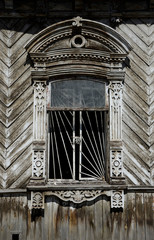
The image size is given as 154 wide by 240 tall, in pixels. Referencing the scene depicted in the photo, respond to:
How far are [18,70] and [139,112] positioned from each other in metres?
2.33

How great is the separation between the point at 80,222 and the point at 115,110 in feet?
6.63

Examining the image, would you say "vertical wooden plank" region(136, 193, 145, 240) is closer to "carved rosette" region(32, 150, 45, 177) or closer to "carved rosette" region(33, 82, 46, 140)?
"carved rosette" region(32, 150, 45, 177)

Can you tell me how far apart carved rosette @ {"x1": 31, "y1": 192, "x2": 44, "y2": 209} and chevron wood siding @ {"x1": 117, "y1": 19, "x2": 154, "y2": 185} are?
4.96ft

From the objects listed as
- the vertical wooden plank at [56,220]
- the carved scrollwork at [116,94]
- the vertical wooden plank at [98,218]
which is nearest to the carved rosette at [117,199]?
the vertical wooden plank at [98,218]

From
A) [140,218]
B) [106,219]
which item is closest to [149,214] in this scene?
[140,218]

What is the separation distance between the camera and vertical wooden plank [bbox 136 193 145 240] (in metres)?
6.58

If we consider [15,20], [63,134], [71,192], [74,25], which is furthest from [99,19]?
[71,192]

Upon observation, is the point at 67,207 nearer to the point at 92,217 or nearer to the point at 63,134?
the point at 92,217

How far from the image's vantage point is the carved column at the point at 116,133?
262 inches

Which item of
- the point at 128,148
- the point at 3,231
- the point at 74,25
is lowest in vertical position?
the point at 3,231

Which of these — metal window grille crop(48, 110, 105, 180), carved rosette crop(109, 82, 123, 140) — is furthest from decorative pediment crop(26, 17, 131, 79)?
metal window grille crop(48, 110, 105, 180)

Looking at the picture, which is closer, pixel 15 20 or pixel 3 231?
pixel 3 231

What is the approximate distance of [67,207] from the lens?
6621 mm

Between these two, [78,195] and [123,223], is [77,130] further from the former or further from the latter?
[123,223]
